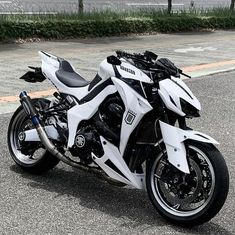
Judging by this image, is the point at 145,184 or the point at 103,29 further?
the point at 103,29

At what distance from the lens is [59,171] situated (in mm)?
5297

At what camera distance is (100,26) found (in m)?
15.3

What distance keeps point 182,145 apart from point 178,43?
37.5ft

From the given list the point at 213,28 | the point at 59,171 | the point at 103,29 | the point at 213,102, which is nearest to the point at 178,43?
the point at 103,29

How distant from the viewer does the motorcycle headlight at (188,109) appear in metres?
4.10

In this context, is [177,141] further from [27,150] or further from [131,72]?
[27,150]

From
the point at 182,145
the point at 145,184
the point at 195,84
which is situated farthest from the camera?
the point at 195,84

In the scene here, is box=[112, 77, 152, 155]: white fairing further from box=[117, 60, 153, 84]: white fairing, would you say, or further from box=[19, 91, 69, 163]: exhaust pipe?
box=[19, 91, 69, 163]: exhaust pipe

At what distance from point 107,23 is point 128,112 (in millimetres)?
11533

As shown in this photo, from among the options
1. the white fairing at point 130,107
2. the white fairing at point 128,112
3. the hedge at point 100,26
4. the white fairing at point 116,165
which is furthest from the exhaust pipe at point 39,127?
the hedge at point 100,26

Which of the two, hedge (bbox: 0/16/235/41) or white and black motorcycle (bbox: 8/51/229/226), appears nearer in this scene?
white and black motorcycle (bbox: 8/51/229/226)

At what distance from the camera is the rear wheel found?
5.12 meters

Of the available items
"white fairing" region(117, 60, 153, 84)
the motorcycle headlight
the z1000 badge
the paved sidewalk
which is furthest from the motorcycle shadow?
the paved sidewalk

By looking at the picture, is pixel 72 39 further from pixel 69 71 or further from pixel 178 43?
pixel 69 71
